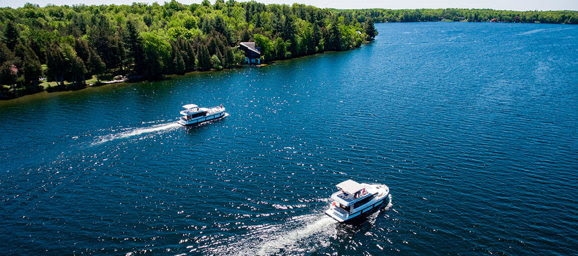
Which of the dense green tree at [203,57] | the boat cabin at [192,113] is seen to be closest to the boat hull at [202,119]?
the boat cabin at [192,113]

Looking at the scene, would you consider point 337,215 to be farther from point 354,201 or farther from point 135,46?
point 135,46

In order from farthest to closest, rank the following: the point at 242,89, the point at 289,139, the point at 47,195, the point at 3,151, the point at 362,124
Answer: the point at 242,89 < the point at 362,124 < the point at 289,139 < the point at 3,151 < the point at 47,195

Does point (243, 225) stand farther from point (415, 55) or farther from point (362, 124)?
point (415, 55)

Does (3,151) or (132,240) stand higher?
(3,151)

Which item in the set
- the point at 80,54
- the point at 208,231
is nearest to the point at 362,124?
the point at 208,231

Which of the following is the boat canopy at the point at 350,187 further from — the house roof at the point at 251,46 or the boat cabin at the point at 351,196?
the house roof at the point at 251,46

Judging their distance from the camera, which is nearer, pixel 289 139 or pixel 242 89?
pixel 289 139

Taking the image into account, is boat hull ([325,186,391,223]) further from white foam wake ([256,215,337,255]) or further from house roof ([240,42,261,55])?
house roof ([240,42,261,55])
